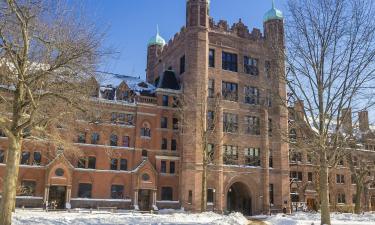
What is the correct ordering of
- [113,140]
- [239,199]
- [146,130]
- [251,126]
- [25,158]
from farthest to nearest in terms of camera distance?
1. [239,199]
2. [251,126]
3. [146,130]
4. [113,140]
5. [25,158]

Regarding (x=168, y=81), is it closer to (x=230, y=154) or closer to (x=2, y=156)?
(x=230, y=154)

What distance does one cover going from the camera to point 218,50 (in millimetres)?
50469

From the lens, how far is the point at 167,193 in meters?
47.3

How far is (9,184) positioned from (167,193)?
105ft

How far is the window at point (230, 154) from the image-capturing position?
159 ft

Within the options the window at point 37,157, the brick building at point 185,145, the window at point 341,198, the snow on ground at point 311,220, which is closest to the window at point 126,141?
the brick building at point 185,145

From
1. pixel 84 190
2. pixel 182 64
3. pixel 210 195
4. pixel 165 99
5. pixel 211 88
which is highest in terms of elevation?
pixel 182 64

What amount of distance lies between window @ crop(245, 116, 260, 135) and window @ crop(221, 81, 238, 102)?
3117mm

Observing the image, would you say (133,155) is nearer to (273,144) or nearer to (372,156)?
(273,144)

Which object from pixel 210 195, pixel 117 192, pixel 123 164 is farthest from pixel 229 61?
pixel 117 192

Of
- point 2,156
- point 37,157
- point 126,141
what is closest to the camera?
point 2,156

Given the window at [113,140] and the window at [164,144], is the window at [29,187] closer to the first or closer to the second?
the window at [113,140]

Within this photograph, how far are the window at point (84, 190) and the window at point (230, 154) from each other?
52.9 feet

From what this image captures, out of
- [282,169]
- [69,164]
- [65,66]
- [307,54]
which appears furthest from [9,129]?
[282,169]
